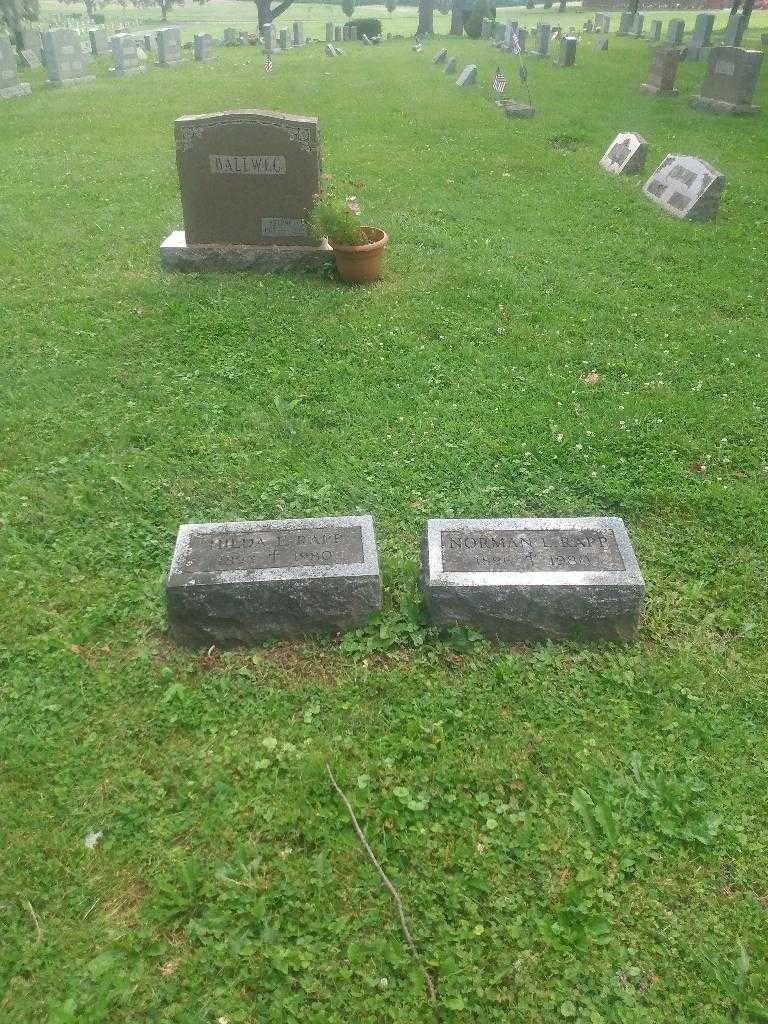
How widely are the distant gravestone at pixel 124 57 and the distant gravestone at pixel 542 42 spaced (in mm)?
13300

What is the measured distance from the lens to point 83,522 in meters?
5.16

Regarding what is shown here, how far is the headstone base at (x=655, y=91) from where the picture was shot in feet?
61.0

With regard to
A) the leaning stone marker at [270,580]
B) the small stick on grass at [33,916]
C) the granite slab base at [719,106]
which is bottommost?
the small stick on grass at [33,916]

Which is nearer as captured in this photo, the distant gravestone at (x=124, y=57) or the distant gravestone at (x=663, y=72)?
the distant gravestone at (x=663, y=72)

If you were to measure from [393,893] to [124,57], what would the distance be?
2700 centimetres

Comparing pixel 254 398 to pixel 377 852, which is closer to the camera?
pixel 377 852

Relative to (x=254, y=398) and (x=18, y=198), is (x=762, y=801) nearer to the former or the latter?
(x=254, y=398)

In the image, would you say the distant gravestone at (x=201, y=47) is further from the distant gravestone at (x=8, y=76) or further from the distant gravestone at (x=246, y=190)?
the distant gravestone at (x=246, y=190)

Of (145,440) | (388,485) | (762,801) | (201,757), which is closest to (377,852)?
(201,757)

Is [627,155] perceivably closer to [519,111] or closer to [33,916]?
[519,111]

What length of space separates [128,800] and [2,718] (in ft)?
2.95

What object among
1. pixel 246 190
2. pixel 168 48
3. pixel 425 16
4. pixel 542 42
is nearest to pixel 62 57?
pixel 168 48

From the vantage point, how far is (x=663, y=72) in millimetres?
18484

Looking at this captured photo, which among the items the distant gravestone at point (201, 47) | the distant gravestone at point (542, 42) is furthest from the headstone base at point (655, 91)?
the distant gravestone at point (201, 47)
